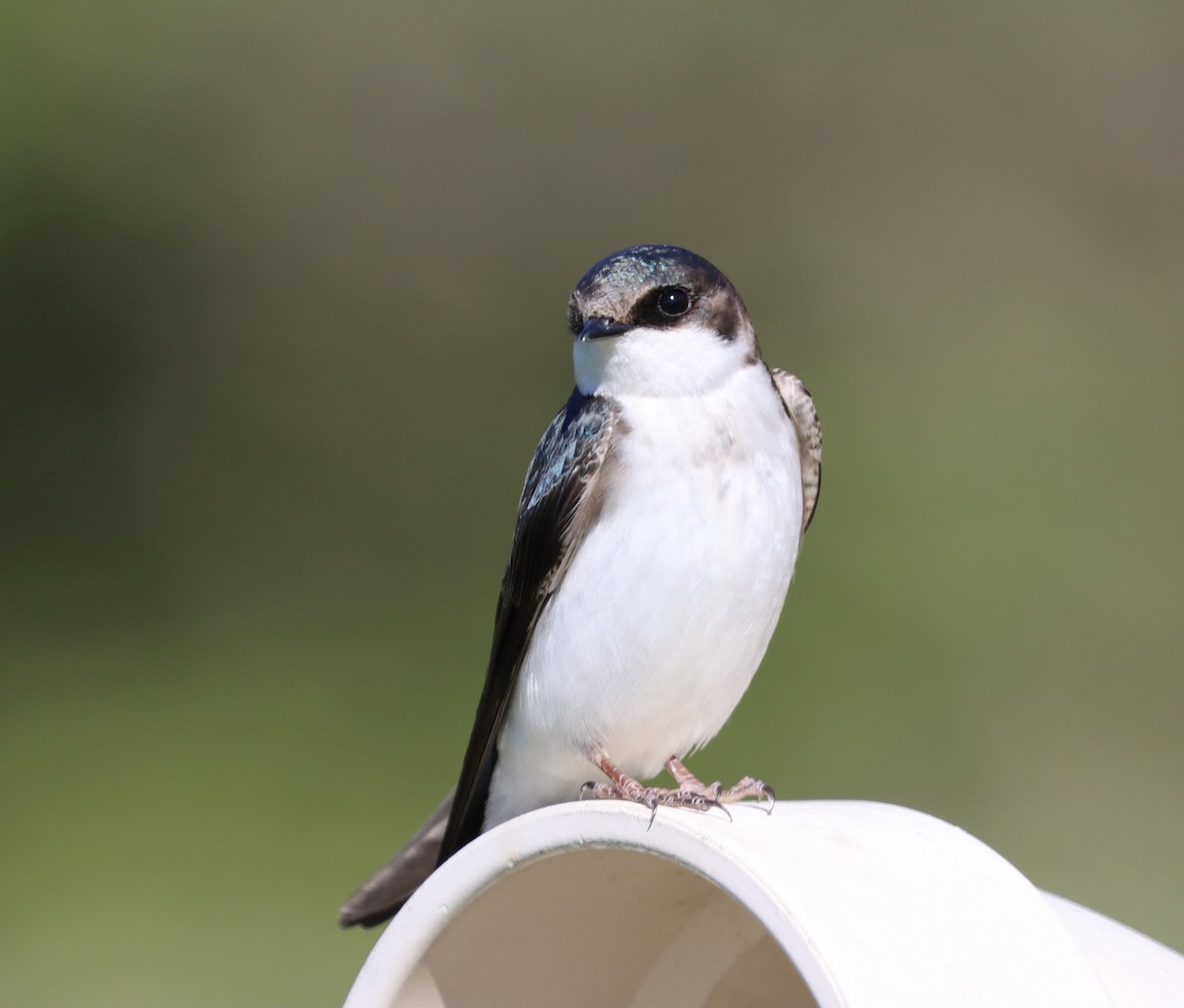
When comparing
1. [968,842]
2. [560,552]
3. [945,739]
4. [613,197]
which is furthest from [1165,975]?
[613,197]

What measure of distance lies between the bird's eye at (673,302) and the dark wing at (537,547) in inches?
5.0

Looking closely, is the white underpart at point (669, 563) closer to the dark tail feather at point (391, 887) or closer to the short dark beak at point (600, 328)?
the short dark beak at point (600, 328)

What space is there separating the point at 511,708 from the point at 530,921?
0.54m

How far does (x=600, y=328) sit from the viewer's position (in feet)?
5.77

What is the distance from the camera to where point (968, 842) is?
1.33m

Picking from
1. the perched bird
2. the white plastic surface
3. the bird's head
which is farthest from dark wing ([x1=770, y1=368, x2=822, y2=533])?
the white plastic surface

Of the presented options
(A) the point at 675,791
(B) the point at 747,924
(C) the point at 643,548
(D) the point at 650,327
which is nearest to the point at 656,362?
(D) the point at 650,327

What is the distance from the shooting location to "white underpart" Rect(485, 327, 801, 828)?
1.70 m

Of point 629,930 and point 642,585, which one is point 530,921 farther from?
point 642,585

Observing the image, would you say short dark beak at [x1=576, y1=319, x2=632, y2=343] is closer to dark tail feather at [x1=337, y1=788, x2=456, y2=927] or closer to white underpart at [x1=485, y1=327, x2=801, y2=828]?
white underpart at [x1=485, y1=327, x2=801, y2=828]

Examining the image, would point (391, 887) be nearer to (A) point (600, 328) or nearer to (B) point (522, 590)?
(B) point (522, 590)

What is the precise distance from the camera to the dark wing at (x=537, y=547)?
5.85ft

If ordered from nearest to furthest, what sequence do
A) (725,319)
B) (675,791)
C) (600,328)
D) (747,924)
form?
1. (747,924)
2. (675,791)
3. (600,328)
4. (725,319)

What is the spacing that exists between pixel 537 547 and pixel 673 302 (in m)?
0.32
